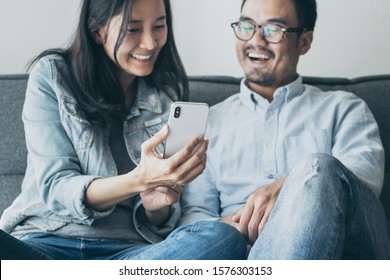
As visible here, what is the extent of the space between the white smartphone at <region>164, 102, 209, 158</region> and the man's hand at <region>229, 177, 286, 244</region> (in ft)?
0.58

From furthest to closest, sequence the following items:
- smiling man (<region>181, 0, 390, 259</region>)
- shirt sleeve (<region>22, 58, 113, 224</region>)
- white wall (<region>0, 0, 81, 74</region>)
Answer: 1. white wall (<region>0, 0, 81, 74</region>)
2. smiling man (<region>181, 0, 390, 259</region>)
3. shirt sleeve (<region>22, 58, 113, 224</region>)

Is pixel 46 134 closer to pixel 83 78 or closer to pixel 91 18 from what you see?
pixel 83 78

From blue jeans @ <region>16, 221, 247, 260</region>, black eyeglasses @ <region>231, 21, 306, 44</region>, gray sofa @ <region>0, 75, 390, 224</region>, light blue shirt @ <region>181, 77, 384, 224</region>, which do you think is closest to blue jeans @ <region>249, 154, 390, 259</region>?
blue jeans @ <region>16, 221, 247, 260</region>

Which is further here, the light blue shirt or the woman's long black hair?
the light blue shirt

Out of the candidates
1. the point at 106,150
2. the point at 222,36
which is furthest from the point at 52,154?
the point at 222,36

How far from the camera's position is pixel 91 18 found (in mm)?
1424

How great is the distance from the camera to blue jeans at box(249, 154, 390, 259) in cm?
103

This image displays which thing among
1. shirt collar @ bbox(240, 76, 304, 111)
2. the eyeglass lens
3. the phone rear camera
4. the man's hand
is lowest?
the man's hand

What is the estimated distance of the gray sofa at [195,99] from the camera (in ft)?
5.16

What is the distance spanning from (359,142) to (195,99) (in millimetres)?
441

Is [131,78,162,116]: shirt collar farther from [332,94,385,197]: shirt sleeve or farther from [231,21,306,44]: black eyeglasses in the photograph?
[332,94,385,197]: shirt sleeve

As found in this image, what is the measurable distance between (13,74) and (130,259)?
0.69 meters
